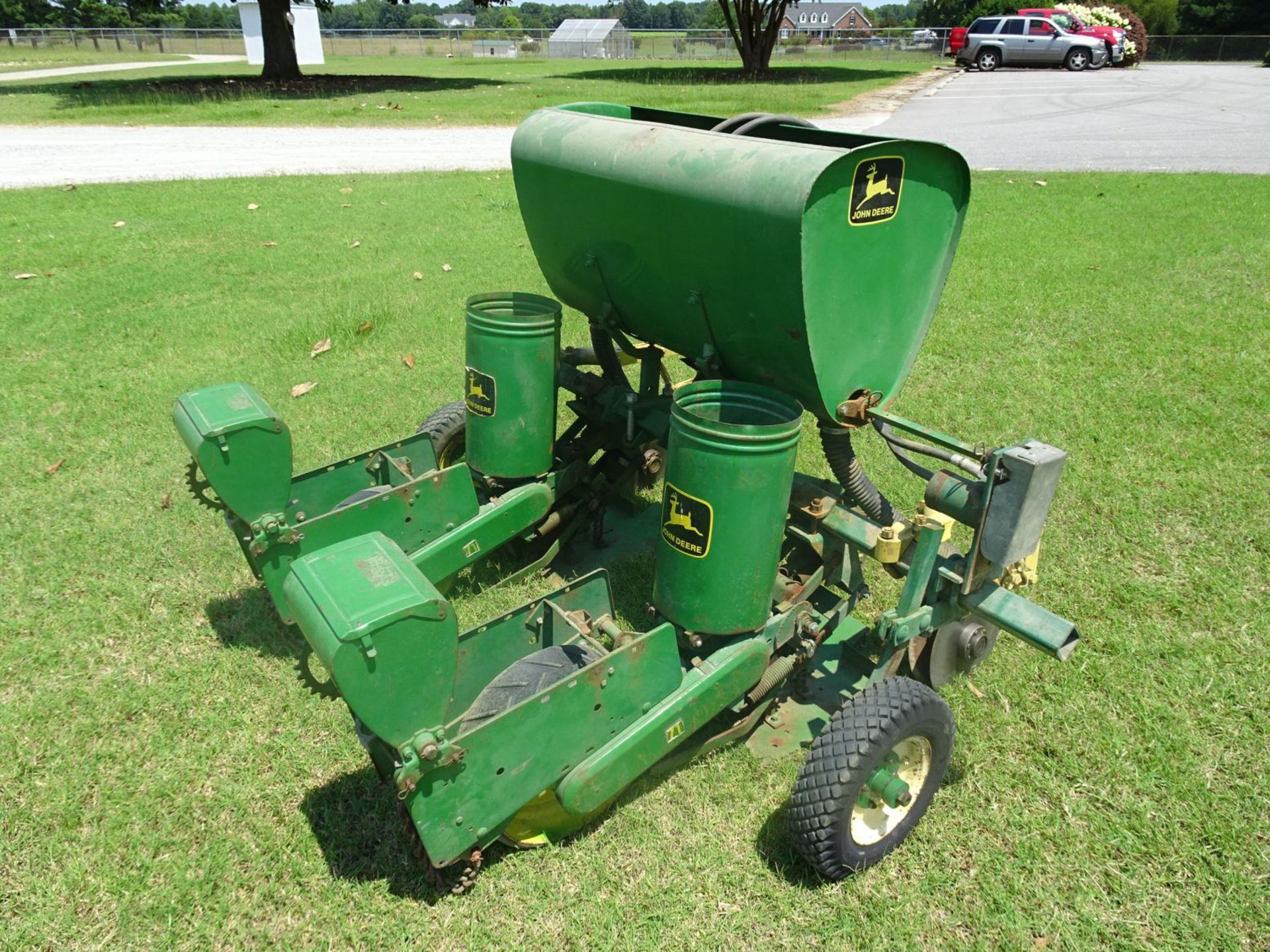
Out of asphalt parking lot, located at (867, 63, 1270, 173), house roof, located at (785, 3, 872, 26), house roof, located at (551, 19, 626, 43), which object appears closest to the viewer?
asphalt parking lot, located at (867, 63, 1270, 173)

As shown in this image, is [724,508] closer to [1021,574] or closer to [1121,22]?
[1021,574]

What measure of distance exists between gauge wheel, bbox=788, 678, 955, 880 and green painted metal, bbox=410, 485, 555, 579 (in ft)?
5.26

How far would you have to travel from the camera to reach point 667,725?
9.36ft

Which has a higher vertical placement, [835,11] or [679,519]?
[835,11]

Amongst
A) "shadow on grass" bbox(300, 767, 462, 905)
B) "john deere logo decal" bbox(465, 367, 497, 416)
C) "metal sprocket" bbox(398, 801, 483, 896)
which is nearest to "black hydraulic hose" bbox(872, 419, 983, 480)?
"john deere logo decal" bbox(465, 367, 497, 416)

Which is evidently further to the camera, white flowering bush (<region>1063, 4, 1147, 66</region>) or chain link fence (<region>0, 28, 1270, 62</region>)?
chain link fence (<region>0, 28, 1270, 62</region>)

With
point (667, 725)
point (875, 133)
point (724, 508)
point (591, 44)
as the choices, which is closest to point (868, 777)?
point (667, 725)

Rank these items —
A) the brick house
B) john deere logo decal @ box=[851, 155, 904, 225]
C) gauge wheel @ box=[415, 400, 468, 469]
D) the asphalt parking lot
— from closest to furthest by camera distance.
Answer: john deere logo decal @ box=[851, 155, 904, 225], gauge wheel @ box=[415, 400, 468, 469], the asphalt parking lot, the brick house

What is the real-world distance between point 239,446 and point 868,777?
247 cm

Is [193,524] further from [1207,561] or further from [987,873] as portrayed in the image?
[1207,561]

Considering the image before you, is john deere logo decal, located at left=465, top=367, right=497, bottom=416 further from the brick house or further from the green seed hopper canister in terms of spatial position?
the brick house

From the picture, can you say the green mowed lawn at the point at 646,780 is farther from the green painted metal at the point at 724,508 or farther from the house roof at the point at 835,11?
the house roof at the point at 835,11

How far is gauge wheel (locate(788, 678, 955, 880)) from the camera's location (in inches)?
Answer: 109

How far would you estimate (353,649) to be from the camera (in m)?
2.29
